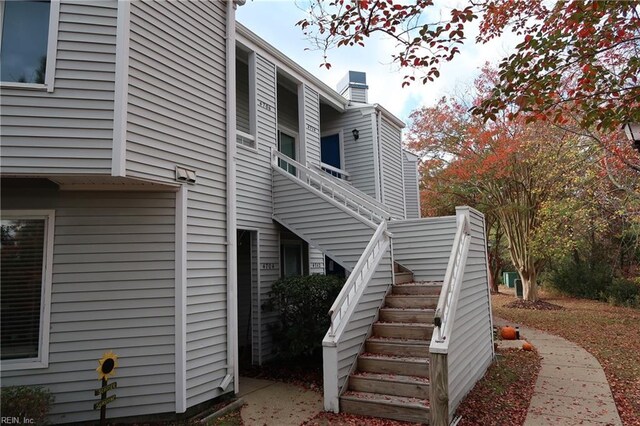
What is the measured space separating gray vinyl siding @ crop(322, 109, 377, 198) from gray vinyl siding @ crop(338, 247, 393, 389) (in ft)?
18.0

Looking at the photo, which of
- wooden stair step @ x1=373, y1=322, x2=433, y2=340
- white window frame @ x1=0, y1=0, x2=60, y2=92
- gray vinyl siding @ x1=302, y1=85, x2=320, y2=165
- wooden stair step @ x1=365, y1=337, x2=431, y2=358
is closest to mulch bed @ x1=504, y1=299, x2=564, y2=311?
gray vinyl siding @ x1=302, y1=85, x2=320, y2=165

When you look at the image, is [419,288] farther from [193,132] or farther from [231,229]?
[193,132]

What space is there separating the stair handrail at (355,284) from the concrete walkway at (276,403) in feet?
3.64

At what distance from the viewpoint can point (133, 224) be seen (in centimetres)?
524

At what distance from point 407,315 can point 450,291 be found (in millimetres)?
862

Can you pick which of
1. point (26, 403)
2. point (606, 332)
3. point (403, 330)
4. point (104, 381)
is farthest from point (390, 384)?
point (606, 332)

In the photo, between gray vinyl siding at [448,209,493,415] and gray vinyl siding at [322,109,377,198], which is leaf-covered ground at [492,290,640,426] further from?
gray vinyl siding at [322,109,377,198]

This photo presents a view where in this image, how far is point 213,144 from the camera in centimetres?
612

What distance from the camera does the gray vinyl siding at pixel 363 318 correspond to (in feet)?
17.9

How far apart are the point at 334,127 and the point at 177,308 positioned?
8.85 meters

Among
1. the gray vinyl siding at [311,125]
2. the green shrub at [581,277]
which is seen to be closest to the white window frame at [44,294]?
the gray vinyl siding at [311,125]

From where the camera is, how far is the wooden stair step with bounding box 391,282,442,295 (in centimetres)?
666

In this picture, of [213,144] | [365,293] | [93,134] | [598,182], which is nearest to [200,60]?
[213,144]

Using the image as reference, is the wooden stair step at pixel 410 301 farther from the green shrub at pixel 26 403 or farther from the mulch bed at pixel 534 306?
the mulch bed at pixel 534 306
